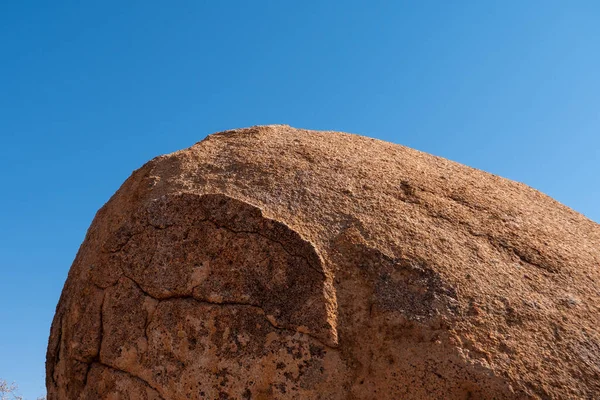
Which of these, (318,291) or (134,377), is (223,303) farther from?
(134,377)

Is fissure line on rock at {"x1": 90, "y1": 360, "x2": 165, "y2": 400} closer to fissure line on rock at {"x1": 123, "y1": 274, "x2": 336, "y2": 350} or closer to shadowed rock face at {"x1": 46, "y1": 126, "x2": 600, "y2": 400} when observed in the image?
shadowed rock face at {"x1": 46, "y1": 126, "x2": 600, "y2": 400}

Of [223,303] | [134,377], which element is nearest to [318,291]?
[223,303]

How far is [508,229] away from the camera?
3754 mm

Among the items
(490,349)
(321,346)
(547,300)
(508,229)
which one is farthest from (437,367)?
(508,229)

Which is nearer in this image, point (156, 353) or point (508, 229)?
point (156, 353)

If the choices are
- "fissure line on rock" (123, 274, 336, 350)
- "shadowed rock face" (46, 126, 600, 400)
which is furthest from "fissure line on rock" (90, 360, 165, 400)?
"fissure line on rock" (123, 274, 336, 350)

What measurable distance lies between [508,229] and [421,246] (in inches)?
26.0

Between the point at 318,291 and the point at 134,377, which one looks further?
the point at 134,377

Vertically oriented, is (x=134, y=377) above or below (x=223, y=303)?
below

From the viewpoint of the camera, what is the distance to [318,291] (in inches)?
125

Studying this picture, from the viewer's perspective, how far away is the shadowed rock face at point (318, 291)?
3.07m

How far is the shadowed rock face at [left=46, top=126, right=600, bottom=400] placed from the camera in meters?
3.07

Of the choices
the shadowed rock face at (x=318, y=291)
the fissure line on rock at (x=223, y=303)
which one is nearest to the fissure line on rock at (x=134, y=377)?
the shadowed rock face at (x=318, y=291)

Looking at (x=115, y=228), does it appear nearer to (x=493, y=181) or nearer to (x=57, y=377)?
(x=57, y=377)
